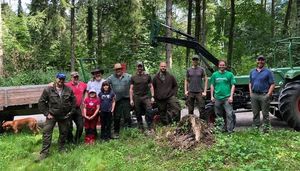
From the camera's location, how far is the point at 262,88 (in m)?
9.45

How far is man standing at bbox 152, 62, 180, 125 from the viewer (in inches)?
400

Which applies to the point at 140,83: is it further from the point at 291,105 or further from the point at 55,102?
the point at 291,105

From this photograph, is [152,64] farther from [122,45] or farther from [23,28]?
[23,28]

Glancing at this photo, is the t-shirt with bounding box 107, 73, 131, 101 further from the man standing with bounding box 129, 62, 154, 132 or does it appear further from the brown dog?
the brown dog

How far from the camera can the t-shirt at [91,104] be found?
375 inches

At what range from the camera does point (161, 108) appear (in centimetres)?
1033

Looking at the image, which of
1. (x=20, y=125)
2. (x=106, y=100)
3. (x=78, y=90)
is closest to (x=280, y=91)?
(x=106, y=100)

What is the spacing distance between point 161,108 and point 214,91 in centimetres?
138

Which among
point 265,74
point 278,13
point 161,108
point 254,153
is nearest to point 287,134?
point 265,74

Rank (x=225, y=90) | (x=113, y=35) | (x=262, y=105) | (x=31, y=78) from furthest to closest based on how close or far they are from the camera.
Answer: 1. (x=113, y=35)
2. (x=31, y=78)
3. (x=225, y=90)
4. (x=262, y=105)

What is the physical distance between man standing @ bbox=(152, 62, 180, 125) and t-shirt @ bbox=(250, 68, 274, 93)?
1915 millimetres

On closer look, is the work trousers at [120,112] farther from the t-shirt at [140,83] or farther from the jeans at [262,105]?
the jeans at [262,105]

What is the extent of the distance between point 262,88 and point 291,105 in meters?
1.12

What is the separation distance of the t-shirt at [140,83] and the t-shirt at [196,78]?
1.03m
